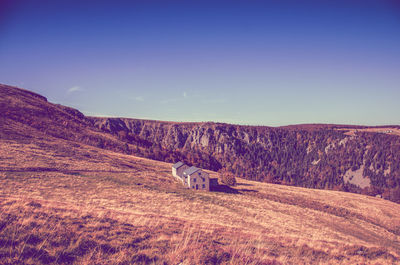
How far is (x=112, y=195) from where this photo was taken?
2919 centimetres

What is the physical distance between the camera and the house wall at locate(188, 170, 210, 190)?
173ft

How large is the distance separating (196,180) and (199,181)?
942 millimetres

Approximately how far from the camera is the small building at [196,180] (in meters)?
52.8

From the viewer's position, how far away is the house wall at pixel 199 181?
5275cm

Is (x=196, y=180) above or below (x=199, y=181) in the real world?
above

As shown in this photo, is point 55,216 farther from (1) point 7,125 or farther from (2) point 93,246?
(1) point 7,125

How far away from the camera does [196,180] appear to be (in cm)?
5338

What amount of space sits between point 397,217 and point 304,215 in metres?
40.8

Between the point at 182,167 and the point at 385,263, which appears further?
the point at 182,167

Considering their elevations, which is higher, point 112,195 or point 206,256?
point 206,256

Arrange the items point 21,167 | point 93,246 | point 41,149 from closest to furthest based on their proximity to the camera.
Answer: point 93,246, point 21,167, point 41,149

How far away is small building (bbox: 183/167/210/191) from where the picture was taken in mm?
52750

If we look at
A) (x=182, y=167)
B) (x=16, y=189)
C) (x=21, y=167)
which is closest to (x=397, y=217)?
(x=182, y=167)

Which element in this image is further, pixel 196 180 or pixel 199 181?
pixel 199 181
